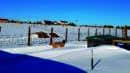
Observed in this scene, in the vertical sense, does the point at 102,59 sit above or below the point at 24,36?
below

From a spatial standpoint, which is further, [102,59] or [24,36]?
[24,36]

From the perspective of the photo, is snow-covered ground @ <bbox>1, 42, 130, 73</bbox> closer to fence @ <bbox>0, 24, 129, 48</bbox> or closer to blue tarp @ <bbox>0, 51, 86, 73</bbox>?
blue tarp @ <bbox>0, 51, 86, 73</bbox>

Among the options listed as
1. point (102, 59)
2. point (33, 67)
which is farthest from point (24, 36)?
Result: point (33, 67)

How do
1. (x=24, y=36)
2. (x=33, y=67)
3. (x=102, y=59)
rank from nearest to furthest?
(x=33, y=67) < (x=102, y=59) < (x=24, y=36)

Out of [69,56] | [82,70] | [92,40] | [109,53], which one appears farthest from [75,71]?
[92,40]

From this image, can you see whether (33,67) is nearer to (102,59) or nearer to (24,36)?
(102,59)

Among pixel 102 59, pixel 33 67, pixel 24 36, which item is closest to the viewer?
pixel 33 67

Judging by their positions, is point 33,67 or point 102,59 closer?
point 33,67

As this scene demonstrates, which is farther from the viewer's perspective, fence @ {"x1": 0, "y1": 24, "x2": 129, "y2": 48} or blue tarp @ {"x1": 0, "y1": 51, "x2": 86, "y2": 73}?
fence @ {"x1": 0, "y1": 24, "x2": 129, "y2": 48}

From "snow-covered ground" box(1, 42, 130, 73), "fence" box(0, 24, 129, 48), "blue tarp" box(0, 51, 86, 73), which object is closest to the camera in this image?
"blue tarp" box(0, 51, 86, 73)

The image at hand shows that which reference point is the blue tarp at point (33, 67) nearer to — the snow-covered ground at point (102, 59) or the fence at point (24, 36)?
the snow-covered ground at point (102, 59)

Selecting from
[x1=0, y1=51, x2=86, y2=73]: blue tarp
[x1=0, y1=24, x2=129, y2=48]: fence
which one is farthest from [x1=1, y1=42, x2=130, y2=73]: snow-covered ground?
[x1=0, y1=24, x2=129, y2=48]: fence

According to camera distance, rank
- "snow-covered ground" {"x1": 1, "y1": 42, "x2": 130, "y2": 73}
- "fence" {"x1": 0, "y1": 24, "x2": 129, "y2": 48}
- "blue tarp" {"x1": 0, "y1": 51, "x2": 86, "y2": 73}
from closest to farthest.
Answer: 1. "blue tarp" {"x1": 0, "y1": 51, "x2": 86, "y2": 73}
2. "snow-covered ground" {"x1": 1, "y1": 42, "x2": 130, "y2": 73}
3. "fence" {"x1": 0, "y1": 24, "x2": 129, "y2": 48}

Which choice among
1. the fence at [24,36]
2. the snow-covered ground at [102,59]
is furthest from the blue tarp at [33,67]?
the fence at [24,36]
